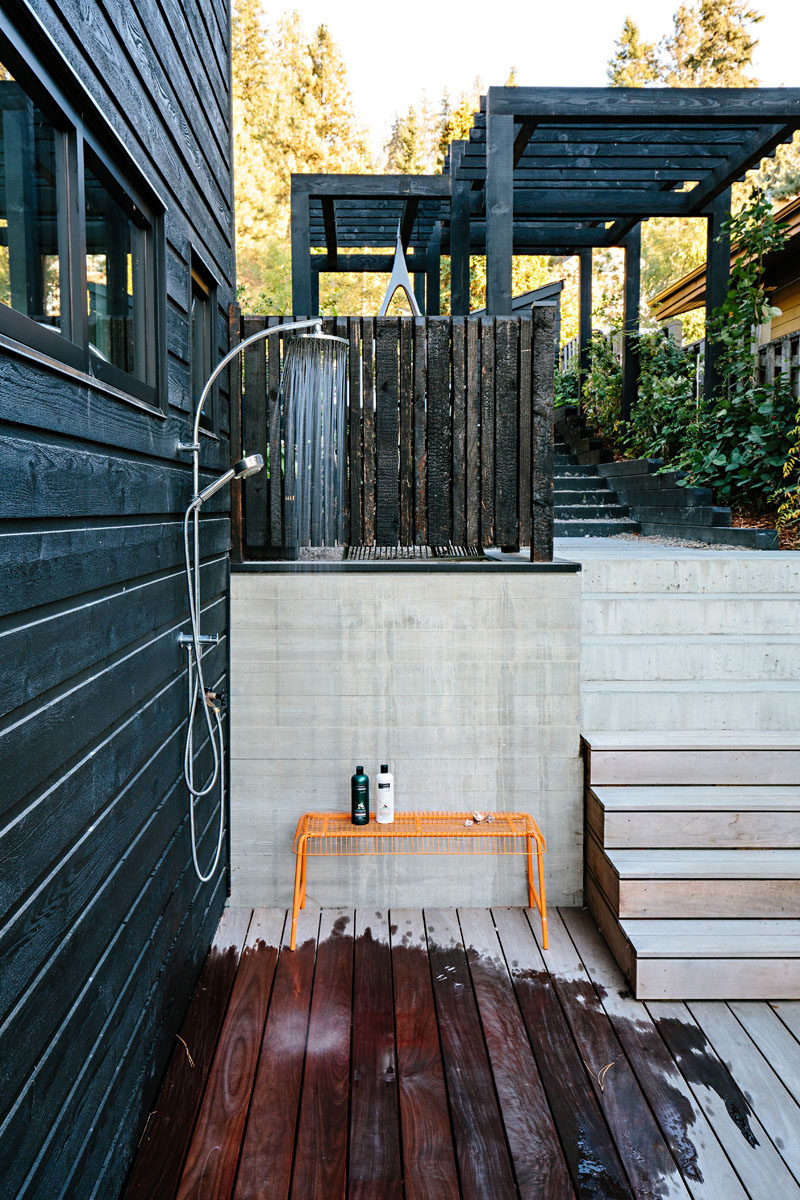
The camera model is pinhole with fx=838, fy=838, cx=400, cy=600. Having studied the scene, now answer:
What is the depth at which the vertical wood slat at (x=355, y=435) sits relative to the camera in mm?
3330

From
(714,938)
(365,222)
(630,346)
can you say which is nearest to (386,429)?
(714,938)

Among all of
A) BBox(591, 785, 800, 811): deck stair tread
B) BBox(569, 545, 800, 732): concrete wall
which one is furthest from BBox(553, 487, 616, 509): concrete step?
BBox(591, 785, 800, 811): deck stair tread

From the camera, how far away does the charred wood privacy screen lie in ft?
10.9

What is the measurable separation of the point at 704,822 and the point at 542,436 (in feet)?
5.17

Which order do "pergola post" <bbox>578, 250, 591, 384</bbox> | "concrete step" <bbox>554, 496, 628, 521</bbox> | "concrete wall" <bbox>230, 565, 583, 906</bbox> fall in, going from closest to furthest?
"concrete wall" <bbox>230, 565, 583, 906</bbox> < "concrete step" <bbox>554, 496, 628, 521</bbox> < "pergola post" <bbox>578, 250, 591, 384</bbox>

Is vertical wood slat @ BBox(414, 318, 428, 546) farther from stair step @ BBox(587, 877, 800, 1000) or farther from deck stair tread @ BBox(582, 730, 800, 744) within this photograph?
stair step @ BBox(587, 877, 800, 1000)

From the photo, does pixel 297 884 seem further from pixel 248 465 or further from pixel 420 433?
pixel 420 433

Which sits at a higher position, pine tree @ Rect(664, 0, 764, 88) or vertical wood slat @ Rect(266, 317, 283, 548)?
pine tree @ Rect(664, 0, 764, 88)

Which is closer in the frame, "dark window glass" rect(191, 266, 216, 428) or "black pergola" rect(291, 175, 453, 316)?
"dark window glass" rect(191, 266, 216, 428)

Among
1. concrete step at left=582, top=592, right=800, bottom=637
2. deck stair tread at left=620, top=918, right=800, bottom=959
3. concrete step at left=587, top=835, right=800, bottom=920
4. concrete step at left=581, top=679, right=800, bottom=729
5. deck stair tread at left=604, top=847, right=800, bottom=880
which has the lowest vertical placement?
deck stair tread at left=620, top=918, right=800, bottom=959

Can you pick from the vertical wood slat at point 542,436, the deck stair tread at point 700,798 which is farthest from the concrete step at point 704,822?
the vertical wood slat at point 542,436

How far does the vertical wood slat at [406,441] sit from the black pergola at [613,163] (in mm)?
1026

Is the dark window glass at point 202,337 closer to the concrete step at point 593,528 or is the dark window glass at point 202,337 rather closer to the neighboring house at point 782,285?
the concrete step at point 593,528

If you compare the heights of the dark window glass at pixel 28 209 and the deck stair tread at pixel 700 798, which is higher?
the dark window glass at pixel 28 209
